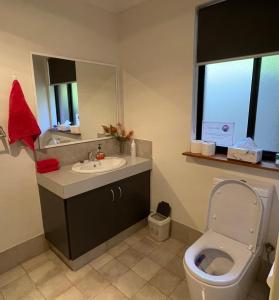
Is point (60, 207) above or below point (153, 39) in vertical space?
below

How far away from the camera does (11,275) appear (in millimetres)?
1854

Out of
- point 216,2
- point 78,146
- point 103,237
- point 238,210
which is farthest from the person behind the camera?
point 78,146

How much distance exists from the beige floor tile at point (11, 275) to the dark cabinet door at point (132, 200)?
0.91 m

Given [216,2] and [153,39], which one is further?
[153,39]

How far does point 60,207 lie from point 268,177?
165 cm

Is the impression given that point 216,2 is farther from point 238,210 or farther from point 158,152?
point 238,210

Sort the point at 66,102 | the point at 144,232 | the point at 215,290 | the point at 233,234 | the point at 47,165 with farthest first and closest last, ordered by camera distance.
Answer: the point at 144,232 < the point at 66,102 < the point at 47,165 < the point at 233,234 < the point at 215,290

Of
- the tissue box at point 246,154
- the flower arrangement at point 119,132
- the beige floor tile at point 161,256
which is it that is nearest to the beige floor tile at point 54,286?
the beige floor tile at point 161,256

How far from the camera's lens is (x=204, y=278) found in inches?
50.0

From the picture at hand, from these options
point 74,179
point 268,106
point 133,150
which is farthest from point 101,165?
point 268,106

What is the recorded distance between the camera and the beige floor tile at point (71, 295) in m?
1.63

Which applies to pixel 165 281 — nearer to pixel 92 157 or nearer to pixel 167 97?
pixel 92 157

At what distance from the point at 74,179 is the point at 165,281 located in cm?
113

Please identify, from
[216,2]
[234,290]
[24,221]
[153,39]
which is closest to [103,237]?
[24,221]
